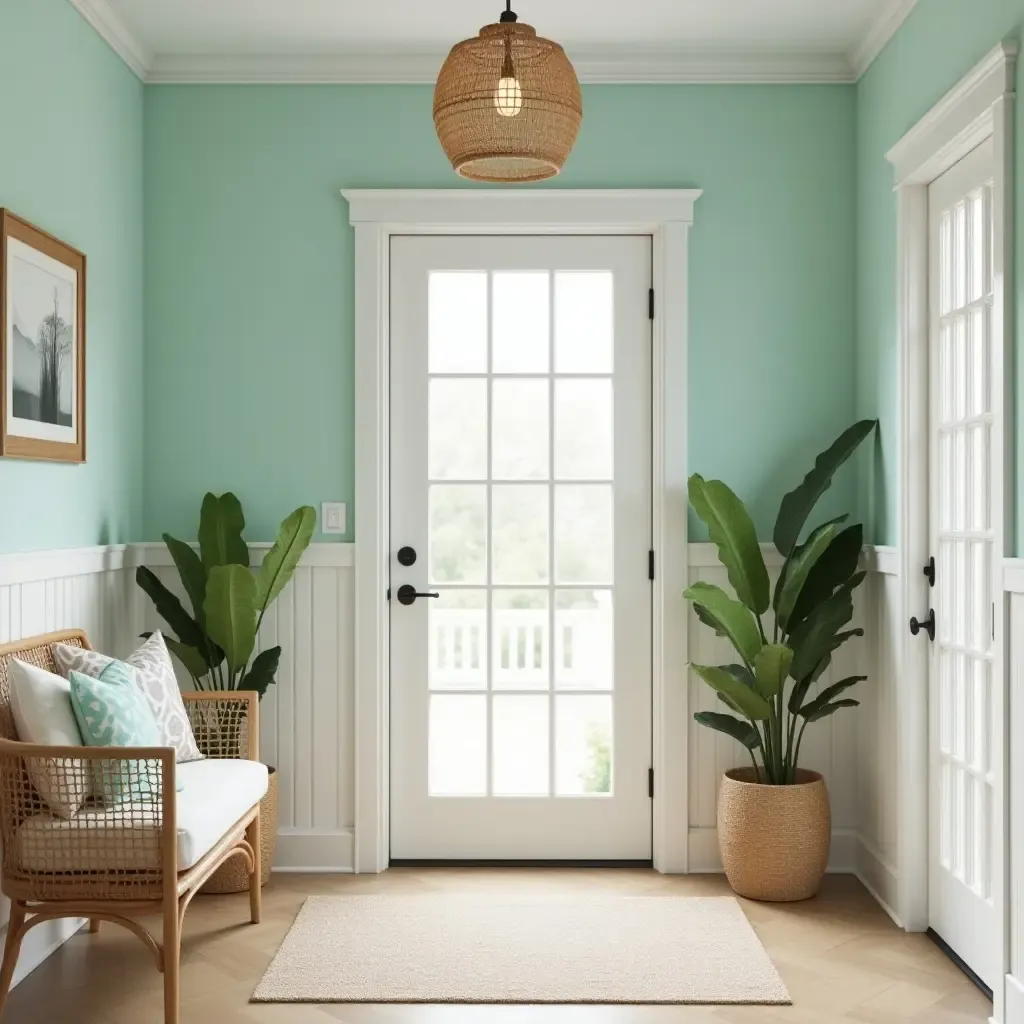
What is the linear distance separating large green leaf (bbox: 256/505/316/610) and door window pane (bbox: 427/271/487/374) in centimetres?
73

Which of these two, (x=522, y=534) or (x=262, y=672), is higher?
(x=522, y=534)

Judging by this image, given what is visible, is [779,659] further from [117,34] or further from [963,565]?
[117,34]

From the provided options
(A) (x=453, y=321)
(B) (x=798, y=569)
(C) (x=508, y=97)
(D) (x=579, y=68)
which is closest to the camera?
(C) (x=508, y=97)

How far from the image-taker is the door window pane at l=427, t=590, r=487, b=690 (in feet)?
13.2

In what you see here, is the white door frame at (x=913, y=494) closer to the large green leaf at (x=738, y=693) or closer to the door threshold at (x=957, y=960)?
the door threshold at (x=957, y=960)

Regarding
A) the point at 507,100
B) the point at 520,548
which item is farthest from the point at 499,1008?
the point at 507,100

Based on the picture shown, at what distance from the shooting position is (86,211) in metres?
3.47

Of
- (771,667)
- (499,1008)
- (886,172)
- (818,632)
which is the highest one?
(886,172)

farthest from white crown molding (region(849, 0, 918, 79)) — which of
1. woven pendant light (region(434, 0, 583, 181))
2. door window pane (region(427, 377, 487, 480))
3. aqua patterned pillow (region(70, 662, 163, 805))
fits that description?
aqua patterned pillow (region(70, 662, 163, 805))

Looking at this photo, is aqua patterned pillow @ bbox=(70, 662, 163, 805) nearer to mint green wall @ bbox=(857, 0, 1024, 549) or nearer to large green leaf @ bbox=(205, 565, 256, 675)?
large green leaf @ bbox=(205, 565, 256, 675)

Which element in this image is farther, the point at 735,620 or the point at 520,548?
the point at 520,548

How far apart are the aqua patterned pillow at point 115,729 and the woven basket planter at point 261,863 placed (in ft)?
2.83

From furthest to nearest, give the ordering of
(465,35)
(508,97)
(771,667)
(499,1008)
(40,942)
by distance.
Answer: (465,35) < (771,667) < (40,942) < (499,1008) < (508,97)

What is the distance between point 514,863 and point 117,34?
3.05 m
